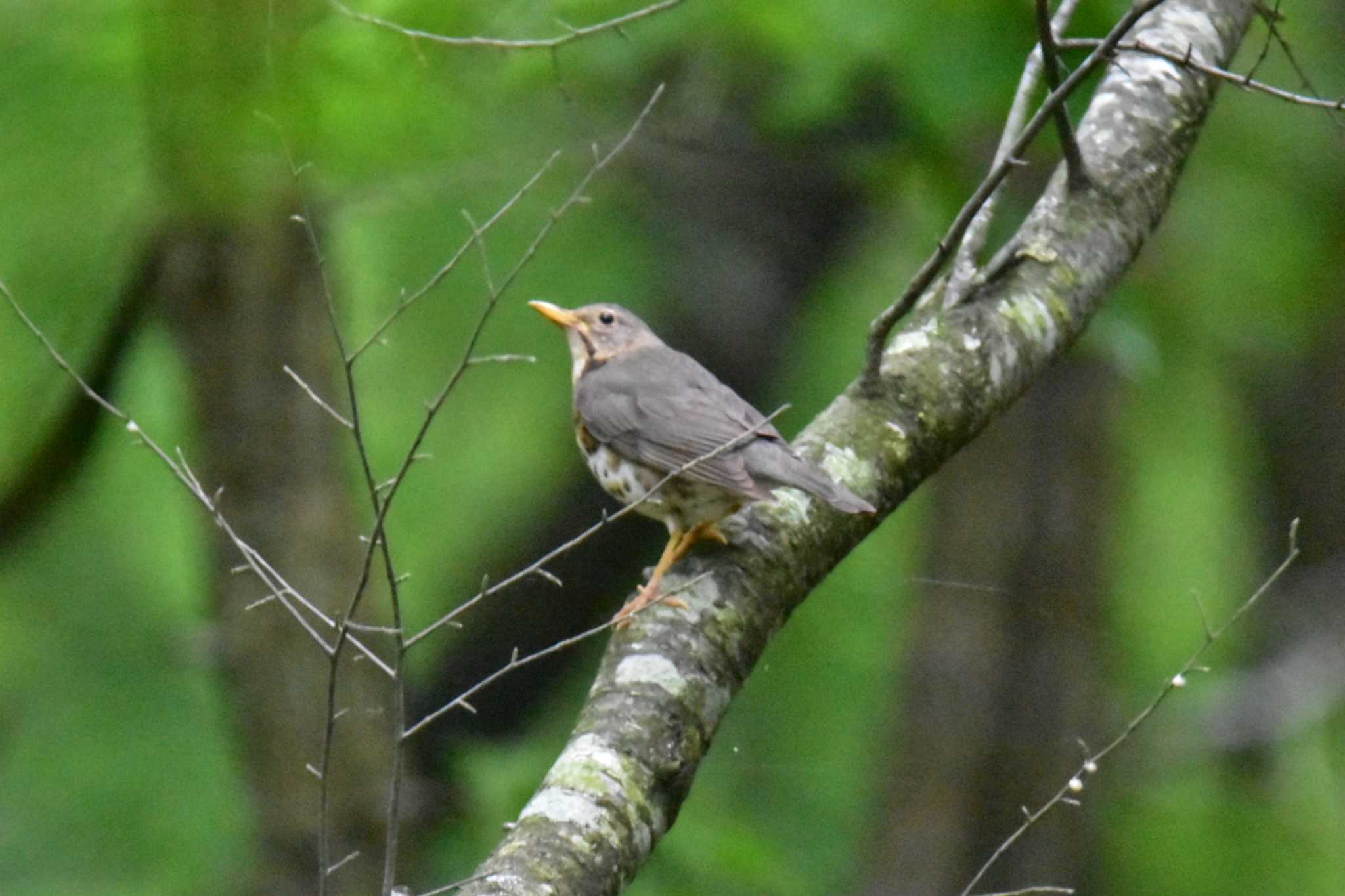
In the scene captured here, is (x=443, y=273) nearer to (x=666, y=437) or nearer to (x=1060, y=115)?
(x=666, y=437)

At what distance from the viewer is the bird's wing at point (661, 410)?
14.5 ft

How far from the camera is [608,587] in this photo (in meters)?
7.50

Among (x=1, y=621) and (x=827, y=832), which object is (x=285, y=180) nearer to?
(x=1, y=621)

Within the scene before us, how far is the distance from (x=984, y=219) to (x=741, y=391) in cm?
370

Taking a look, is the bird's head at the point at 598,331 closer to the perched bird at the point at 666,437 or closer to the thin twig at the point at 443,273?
the perched bird at the point at 666,437

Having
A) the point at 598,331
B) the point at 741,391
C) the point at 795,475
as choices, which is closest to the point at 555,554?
the point at 795,475

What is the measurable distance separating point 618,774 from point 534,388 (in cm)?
665

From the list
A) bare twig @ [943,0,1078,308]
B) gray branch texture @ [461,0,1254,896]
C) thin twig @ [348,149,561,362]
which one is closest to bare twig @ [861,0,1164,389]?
gray branch texture @ [461,0,1254,896]

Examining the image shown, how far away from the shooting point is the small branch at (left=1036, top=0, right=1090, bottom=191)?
352 centimetres

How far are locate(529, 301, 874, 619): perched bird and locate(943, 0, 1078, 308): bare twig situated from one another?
0.64 meters

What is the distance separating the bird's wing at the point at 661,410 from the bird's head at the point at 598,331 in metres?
0.34

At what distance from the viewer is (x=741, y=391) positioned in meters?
8.00

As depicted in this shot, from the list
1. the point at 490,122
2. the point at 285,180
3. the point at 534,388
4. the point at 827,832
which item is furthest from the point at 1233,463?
the point at 285,180

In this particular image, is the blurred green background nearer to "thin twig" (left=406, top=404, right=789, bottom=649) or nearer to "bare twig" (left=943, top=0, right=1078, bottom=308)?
"bare twig" (left=943, top=0, right=1078, bottom=308)
